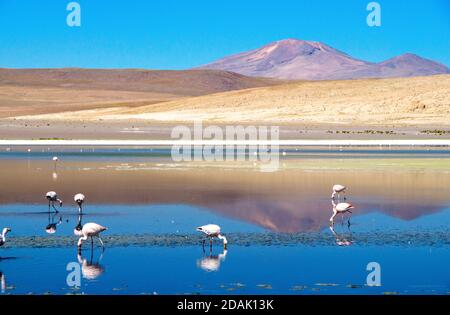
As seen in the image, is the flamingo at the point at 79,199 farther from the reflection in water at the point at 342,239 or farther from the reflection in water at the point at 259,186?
the reflection in water at the point at 342,239

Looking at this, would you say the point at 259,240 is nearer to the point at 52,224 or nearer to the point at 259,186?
the point at 52,224

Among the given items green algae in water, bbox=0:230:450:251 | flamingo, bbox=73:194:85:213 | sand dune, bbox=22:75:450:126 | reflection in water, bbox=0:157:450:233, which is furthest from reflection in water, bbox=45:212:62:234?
sand dune, bbox=22:75:450:126

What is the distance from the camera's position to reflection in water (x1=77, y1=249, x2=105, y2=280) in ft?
33.5

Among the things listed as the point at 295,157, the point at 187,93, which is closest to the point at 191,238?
the point at 295,157

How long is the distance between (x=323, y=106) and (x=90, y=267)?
6992 cm

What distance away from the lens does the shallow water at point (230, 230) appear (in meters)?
9.95

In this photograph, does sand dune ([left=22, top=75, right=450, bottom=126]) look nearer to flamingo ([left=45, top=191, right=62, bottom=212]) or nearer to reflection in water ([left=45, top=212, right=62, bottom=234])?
flamingo ([left=45, top=191, right=62, bottom=212])

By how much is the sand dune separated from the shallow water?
4314 cm

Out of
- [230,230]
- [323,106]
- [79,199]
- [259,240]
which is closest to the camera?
[259,240]

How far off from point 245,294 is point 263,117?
209 ft

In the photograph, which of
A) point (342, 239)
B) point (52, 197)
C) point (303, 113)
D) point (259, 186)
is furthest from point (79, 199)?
point (303, 113)

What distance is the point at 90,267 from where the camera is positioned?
1064 centimetres

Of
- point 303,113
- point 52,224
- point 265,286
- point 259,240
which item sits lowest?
point 265,286
